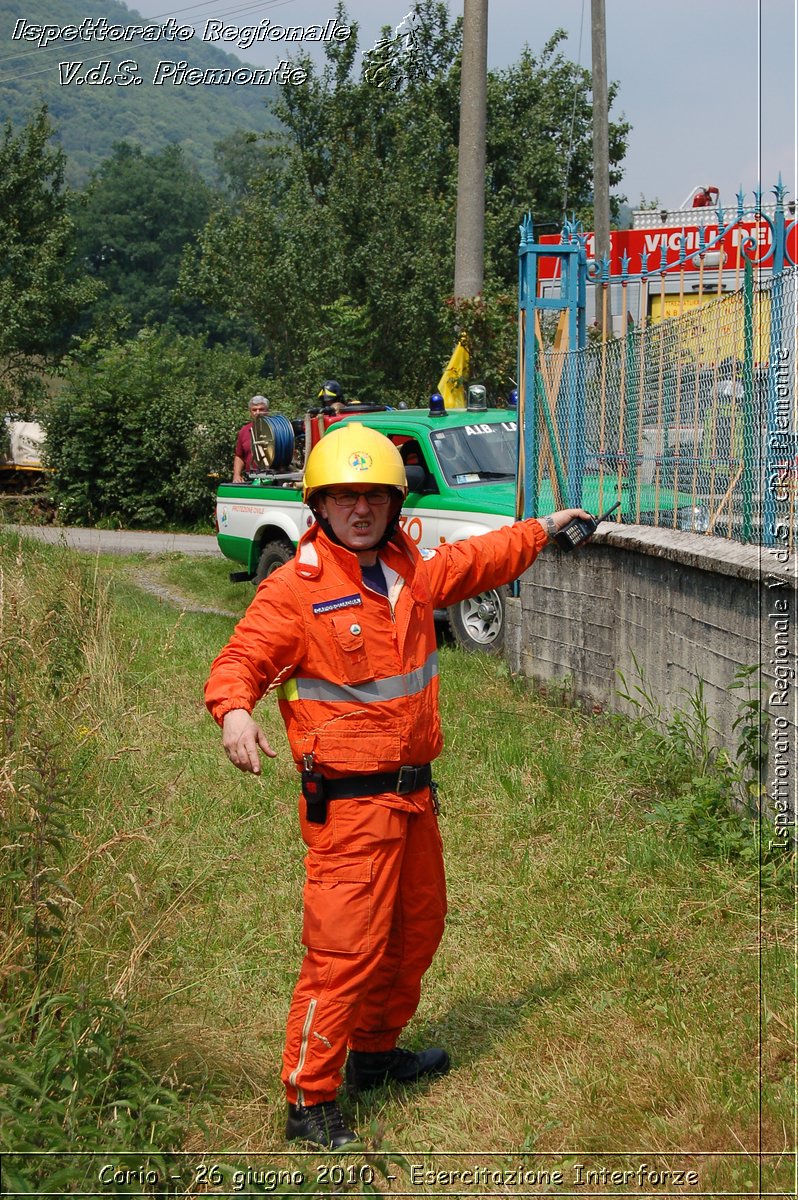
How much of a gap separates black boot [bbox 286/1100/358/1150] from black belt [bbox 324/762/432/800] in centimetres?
84

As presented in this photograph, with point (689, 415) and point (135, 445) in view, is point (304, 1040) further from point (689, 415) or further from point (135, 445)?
point (135, 445)

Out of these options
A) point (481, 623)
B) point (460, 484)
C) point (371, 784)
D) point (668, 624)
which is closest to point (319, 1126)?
point (371, 784)

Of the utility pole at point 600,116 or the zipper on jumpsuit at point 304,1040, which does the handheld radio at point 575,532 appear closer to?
the zipper on jumpsuit at point 304,1040

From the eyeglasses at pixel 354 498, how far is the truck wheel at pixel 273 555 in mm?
8867

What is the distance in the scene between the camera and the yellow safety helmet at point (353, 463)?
12.3 ft

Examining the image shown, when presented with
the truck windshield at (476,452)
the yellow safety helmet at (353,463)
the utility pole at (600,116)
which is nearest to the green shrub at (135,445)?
the utility pole at (600,116)

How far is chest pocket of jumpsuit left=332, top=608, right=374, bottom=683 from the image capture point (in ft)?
12.0

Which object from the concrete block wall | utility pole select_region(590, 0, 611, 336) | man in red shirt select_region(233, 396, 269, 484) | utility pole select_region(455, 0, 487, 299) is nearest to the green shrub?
utility pole select_region(590, 0, 611, 336)

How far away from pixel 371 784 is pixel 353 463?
90cm

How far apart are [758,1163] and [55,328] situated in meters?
31.7

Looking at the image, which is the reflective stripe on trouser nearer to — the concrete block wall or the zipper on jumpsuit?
the zipper on jumpsuit

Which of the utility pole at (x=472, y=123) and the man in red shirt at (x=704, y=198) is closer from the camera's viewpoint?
the utility pole at (x=472, y=123)

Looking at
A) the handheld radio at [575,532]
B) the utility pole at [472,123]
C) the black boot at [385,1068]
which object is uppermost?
the utility pole at [472,123]

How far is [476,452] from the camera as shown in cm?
1055
